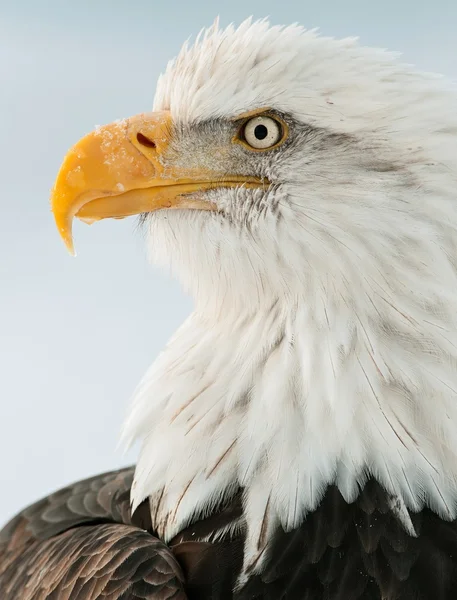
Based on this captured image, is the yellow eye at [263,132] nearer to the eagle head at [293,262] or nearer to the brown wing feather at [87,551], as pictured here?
the eagle head at [293,262]

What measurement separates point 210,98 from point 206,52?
0.13 m

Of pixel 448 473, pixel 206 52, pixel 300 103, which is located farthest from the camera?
pixel 206 52

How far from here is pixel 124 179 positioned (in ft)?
6.56

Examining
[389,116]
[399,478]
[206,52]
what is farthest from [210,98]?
[399,478]

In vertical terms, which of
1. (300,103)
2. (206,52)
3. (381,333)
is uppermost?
(206,52)

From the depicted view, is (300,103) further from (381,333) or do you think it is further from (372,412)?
(372,412)

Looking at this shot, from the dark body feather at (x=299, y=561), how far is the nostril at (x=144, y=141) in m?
0.83

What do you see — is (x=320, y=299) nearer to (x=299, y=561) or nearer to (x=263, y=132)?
(x=263, y=132)

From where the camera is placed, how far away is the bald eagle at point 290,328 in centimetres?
178

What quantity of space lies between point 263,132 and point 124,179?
1.09 feet

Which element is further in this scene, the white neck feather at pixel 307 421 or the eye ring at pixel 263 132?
the eye ring at pixel 263 132

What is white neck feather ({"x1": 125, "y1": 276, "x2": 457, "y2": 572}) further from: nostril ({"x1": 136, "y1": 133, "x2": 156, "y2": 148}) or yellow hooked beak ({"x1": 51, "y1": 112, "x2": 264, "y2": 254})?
nostril ({"x1": 136, "y1": 133, "x2": 156, "y2": 148})

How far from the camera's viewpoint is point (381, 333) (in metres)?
1.83

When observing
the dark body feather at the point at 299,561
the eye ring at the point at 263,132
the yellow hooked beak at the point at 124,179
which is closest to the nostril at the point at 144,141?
the yellow hooked beak at the point at 124,179
